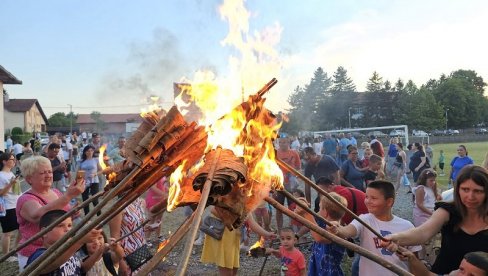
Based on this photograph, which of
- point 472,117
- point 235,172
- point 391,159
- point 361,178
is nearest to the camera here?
point 235,172

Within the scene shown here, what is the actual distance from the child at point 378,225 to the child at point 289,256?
1.11m

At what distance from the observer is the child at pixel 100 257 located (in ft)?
11.1

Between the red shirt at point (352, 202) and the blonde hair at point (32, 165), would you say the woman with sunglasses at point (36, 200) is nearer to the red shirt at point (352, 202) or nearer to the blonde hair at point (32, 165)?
the blonde hair at point (32, 165)

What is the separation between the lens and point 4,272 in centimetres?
636

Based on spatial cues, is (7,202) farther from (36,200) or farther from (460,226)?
(460,226)

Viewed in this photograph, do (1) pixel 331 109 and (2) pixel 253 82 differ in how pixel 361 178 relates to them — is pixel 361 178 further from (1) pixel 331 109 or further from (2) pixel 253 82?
(1) pixel 331 109

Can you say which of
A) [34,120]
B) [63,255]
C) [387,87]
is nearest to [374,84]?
[387,87]

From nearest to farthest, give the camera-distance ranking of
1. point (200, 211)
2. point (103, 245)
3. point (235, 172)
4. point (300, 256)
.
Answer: point (200, 211) < point (235, 172) < point (103, 245) < point (300, 256)

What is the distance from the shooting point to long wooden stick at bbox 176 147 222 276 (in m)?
1.79

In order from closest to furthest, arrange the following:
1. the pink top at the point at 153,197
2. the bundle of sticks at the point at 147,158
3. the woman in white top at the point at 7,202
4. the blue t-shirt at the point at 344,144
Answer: the bundle of sticks at the point at 147,158, the woman in white top at the point at 7,202, the pink top at the point at 153,197, the blue t-shirt at the point at 344,144

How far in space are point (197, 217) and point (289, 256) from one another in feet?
9.51

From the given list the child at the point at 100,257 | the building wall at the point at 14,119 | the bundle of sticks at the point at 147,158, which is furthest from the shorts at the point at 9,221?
the building wall at the point at 14,119

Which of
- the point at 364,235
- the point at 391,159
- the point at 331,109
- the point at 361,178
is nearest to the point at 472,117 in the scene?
the point at 331,109

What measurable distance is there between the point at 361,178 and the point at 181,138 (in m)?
6.60
